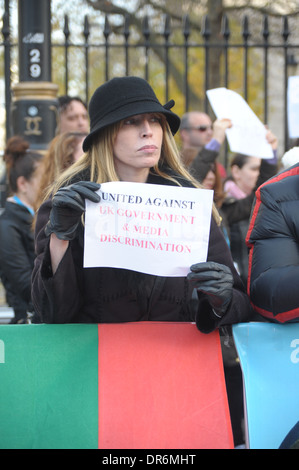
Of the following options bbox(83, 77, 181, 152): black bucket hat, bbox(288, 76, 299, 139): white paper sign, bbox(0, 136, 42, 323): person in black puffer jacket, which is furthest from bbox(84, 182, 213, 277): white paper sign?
bbox(288, 76, 299, 139): white paper sign

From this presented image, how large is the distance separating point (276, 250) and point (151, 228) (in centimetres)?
46

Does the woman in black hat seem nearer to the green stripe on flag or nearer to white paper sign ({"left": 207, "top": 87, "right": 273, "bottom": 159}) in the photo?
the green stripe on flag

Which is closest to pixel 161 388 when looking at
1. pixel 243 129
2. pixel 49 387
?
pixel 49 387

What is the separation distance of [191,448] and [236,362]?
391mm

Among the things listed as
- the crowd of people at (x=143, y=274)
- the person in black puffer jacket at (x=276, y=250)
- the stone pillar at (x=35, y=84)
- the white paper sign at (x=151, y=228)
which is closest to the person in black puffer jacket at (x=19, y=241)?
the stone pillar at (x=35, y=84)

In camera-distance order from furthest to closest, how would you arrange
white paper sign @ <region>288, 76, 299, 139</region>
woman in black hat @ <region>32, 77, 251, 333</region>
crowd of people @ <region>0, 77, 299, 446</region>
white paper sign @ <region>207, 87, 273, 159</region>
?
white paper sign @ <region>207, 87, 273, 159</region> < white paper sign @ <region>288, 76, 299, 139</region> < woman in black hat @ <region>32, 77, 251, 333</region> < crowd of people @ <region>0, 77, 299, 446</region>

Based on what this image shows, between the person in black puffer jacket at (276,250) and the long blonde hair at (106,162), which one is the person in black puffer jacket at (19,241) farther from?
the person in black puffer jacket at (276,250)

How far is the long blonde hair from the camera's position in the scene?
2770mm

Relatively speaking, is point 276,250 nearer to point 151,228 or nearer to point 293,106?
point 151,228

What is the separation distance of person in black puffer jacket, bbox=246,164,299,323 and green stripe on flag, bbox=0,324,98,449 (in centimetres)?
63

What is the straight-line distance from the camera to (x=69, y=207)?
7.84 feet

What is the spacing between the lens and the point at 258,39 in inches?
654

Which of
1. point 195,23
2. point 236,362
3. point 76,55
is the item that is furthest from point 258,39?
point 236,362
